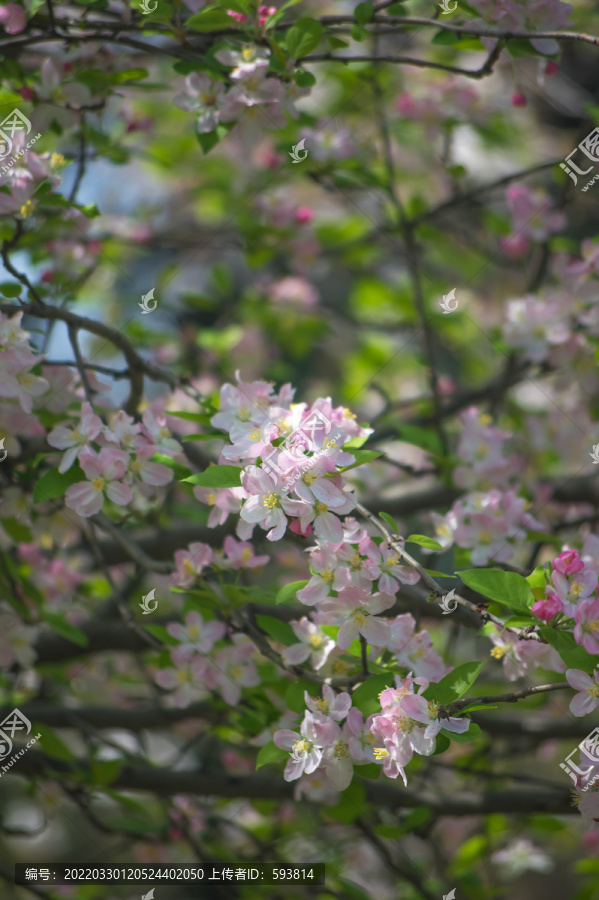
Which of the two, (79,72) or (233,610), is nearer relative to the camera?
(233,610)

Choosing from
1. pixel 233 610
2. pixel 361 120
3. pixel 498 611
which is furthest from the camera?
pixel 361 120

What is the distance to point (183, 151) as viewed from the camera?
299 cm

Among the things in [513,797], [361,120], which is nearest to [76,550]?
[513,797]

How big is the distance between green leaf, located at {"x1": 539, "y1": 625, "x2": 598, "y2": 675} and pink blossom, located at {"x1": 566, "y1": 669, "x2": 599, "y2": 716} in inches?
0.5

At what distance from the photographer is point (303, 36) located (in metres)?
1.24

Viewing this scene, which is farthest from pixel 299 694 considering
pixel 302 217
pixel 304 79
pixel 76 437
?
pixel 302 217

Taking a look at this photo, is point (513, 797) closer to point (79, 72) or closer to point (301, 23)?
point (301, 23)

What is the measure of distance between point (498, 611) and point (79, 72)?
1243 millimetres

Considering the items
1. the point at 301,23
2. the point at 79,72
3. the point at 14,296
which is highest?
the point at 301,23

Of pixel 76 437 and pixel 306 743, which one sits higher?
pixel 76 437

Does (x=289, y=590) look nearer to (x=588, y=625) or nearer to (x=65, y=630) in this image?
(x=588, y=625)

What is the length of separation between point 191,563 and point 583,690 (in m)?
0.58

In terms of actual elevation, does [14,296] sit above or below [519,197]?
above

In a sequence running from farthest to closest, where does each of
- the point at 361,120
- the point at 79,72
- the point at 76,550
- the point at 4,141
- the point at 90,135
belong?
the point at 361,120
the point at 76,550
the point at 90,135
the point at 79,72
the point at 4,141
